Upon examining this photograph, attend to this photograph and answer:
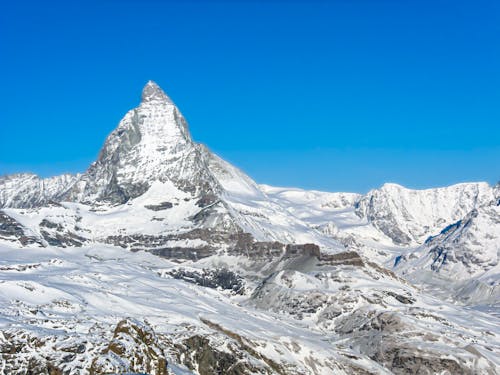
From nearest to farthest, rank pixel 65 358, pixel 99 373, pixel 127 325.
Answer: pixel 99 373, pixel 127 325, pixel 65 358

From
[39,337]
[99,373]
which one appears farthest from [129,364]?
[39,337]

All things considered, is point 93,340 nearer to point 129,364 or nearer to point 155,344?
point 155,344

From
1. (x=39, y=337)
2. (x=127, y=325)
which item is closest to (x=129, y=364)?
(x=127, y=325)

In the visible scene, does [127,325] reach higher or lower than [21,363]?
higher

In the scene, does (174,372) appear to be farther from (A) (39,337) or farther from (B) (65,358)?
(A) (39,337)

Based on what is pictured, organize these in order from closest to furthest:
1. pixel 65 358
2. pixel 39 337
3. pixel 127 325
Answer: pixel 127 325 → pixel 65 358 → pixel 39 337

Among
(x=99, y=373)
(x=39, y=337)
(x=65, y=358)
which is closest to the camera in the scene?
(x=99, y=373)

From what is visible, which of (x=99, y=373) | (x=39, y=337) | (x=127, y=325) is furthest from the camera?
→ (x=39, y=337)

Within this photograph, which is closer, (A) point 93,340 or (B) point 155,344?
(B) point 155,344

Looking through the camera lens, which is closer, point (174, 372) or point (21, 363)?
point (174, 372)
